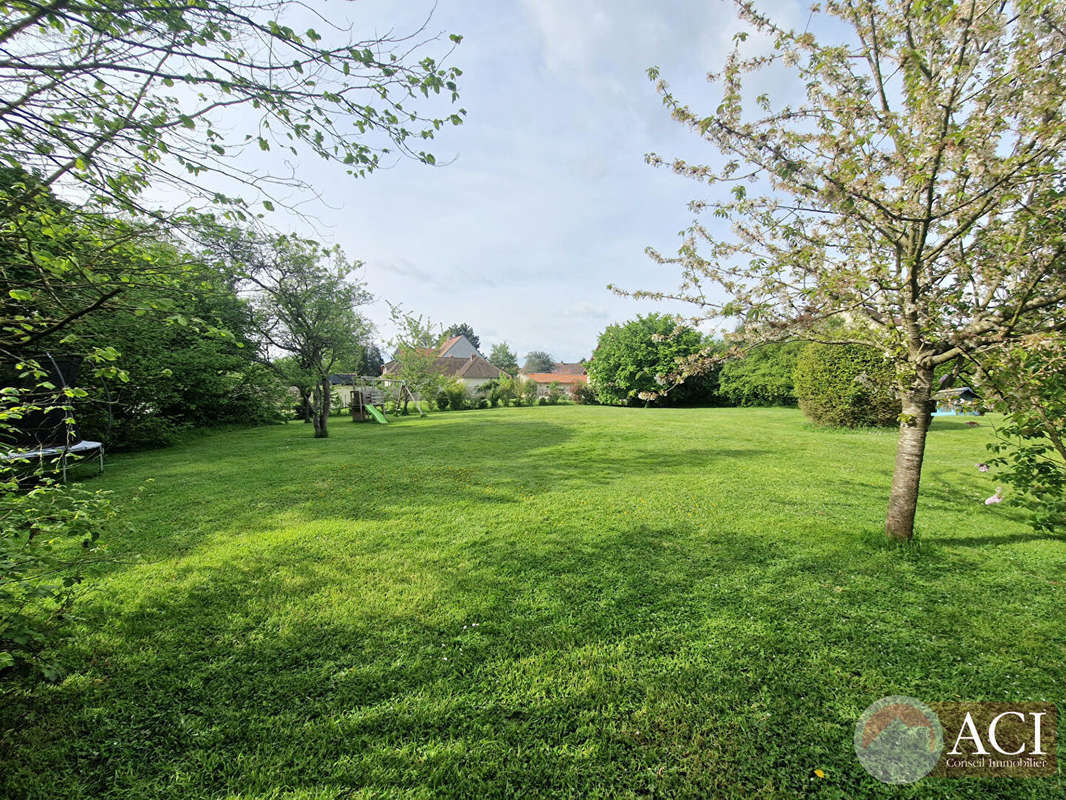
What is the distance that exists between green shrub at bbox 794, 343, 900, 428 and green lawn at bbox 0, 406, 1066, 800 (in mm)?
8029

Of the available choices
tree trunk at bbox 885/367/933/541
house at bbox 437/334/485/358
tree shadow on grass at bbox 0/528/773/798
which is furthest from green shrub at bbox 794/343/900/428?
house at bbox 437/334/485/358

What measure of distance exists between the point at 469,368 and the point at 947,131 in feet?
122

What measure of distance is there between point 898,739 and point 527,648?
1.96 m

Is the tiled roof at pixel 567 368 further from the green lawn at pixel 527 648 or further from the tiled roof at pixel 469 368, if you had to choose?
the green lawn at pixel 527 648

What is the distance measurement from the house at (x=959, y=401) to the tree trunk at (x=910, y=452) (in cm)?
14

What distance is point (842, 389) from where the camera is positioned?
40.8ft

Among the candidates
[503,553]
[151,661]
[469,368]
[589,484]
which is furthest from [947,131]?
[469,368]

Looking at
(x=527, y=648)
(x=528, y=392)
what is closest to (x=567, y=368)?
(x=528, y=392)

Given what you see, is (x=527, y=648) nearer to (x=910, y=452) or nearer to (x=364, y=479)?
(x=910, y=452)

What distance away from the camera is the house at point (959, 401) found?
2752mm

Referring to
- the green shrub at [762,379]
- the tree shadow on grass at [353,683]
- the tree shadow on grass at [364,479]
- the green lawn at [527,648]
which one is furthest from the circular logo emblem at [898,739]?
the green shrub at [762,379]

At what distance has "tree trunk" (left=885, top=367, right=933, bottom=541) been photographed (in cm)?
354

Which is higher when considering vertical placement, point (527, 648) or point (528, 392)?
point (528, 392)

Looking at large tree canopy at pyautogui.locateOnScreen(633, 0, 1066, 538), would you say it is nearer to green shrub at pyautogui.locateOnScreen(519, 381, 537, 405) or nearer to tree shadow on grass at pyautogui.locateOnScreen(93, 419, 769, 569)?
tree shadow on grass at pyautogui.locateOnScreen(93, 419, 769, 569)
